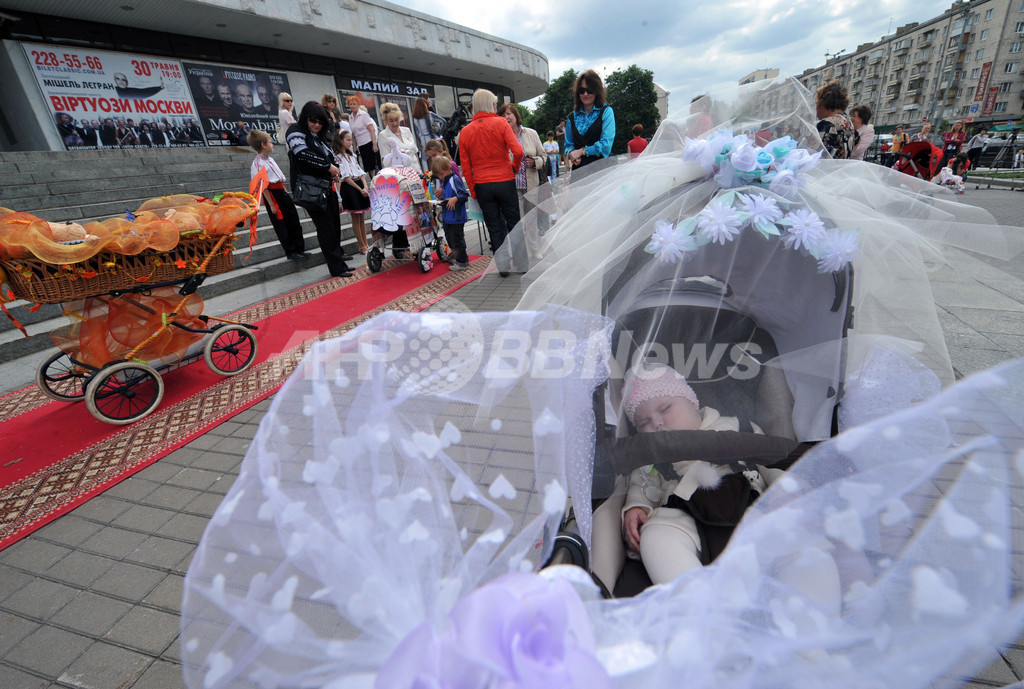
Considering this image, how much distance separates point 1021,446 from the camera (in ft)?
2.38

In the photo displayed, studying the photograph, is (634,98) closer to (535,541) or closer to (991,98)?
(991,98)

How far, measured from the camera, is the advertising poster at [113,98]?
35.3ft

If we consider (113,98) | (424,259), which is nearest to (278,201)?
(424,259)

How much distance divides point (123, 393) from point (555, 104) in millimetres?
54717

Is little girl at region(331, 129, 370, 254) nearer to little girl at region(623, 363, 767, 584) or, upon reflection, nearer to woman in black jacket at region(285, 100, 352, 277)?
woman in black jacket at region(285, 100, 352, 277)

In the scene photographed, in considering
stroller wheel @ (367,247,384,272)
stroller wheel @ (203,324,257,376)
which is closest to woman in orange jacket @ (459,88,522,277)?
stroller wheel @ (367,247,384,272)

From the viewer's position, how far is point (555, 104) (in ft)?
165

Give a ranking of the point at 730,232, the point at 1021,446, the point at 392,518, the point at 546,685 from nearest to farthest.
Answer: the point at 546,685
the point at 1021,446
the point at 392,518
the point at 730,232

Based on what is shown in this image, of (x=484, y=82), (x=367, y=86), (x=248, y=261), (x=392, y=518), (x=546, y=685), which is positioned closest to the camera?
(x=546, y=685)

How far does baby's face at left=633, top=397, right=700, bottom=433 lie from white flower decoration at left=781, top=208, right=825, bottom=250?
Result: 733 millimetres

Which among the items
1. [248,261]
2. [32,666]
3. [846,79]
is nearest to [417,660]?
[32,666]

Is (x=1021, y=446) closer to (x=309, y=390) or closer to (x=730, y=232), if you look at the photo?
(x=730, y=232)

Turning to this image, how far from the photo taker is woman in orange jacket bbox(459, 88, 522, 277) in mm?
5562

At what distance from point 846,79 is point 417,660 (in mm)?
90273
